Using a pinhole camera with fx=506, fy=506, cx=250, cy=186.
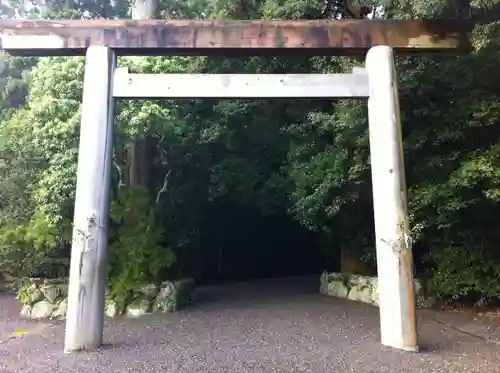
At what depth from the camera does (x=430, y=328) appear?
684 centimetres

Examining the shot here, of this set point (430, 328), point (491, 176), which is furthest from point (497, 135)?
point (430, 328)

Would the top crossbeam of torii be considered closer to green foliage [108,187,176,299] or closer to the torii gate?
the torii gate

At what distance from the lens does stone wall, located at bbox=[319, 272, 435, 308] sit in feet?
29.0

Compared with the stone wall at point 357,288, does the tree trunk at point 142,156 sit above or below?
above

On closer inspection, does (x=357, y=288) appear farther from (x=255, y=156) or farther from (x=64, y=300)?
(x=64, y=300)

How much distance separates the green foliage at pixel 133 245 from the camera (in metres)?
8.55

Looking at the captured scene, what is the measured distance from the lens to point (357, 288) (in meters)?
10.1

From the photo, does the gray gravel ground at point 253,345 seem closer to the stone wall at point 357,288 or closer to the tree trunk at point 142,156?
the stone wall at point 357,288

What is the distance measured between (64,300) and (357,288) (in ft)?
18.1

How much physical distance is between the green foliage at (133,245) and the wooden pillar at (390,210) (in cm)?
458

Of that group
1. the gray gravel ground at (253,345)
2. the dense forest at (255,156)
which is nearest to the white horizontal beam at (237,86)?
the dense forest at (255,156)

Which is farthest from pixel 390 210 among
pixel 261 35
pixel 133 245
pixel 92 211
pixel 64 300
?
pixel 64 300

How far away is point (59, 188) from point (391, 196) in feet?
16.6

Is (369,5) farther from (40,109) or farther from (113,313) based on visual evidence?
(113,313)
